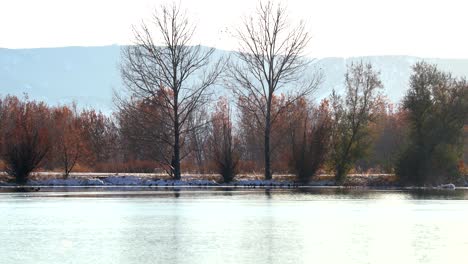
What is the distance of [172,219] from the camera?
1076 inches

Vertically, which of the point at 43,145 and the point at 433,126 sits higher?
the point at 433,126

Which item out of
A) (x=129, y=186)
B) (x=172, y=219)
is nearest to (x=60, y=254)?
(x=172, y=219)

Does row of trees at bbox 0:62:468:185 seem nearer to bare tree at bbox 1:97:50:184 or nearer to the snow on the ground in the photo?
bare tree at bbox 1:97:50:184

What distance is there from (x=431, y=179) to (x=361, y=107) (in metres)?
9.03

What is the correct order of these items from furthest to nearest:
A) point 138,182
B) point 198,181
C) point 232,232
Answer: point 198,181 < point 138,182 < point 232,232

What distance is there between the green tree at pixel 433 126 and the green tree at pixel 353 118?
3.46m

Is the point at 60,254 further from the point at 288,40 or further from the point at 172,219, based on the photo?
the point at 288,40

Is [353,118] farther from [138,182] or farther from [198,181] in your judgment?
[138,182]

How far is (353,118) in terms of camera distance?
2410 inches

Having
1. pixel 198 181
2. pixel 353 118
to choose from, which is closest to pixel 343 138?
pixel 353 118

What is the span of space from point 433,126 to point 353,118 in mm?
6296

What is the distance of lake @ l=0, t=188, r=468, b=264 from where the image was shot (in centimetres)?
1845

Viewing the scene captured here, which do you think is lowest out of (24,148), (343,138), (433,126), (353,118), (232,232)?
(232,232)

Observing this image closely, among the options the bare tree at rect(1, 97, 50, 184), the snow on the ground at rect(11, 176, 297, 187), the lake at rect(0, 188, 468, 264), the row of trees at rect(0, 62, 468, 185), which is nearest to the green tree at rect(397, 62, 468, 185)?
the row of trees at rect(0, 62, 468, 185)
